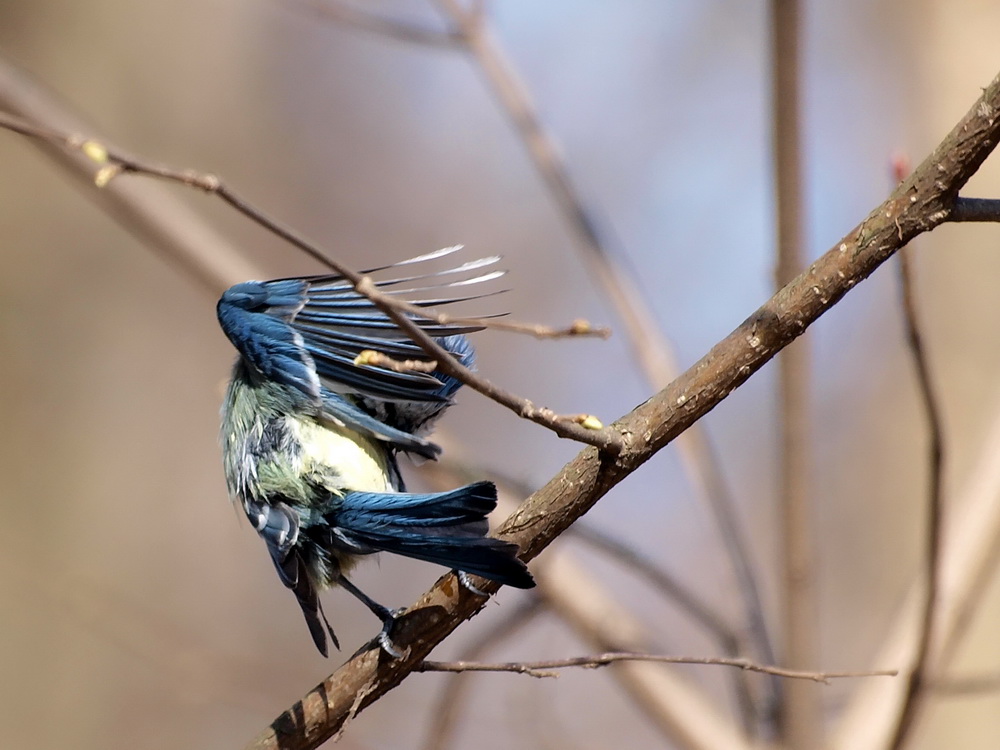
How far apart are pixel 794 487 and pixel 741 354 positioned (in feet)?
3.32

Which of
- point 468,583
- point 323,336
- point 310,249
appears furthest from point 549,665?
point 310,249

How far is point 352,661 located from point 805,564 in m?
1.15

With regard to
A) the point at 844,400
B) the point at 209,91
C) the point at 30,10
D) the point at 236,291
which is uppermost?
the point at 30,10

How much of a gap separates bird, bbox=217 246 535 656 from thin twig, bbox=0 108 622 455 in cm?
34

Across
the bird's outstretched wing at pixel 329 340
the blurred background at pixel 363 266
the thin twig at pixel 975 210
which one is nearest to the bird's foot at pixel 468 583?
the bird's outstretched wing at pixel 329 340

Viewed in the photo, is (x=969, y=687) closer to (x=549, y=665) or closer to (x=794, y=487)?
(x=794, y=487)

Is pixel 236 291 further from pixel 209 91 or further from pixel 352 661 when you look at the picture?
pixel 209 91

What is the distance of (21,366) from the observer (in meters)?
4.70

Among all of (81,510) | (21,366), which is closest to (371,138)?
(21,366)

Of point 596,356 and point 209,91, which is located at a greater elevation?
point 209,91

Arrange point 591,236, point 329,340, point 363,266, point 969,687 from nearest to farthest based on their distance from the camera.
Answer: point 329,340, point 969,687, point 591,236, point 363,266

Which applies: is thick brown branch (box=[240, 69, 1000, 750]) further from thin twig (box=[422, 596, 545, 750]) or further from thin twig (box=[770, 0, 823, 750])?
thin twig (box=[422, 596, 545, 750])

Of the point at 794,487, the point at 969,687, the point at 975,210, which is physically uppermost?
the point at 975,210

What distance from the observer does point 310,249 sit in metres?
0.74
